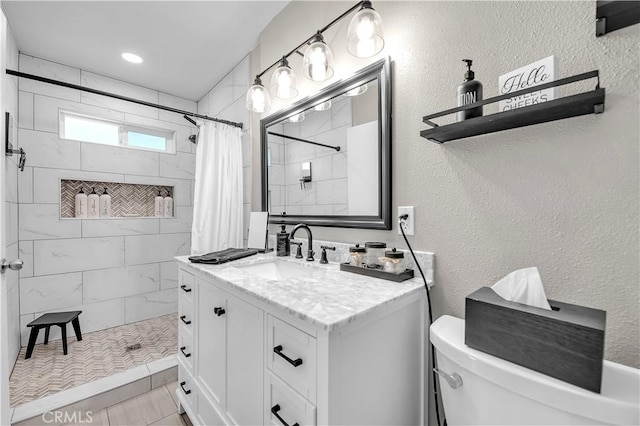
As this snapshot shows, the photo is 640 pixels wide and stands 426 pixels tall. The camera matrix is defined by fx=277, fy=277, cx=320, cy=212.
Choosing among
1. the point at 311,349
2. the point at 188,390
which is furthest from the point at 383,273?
the point at 188,390

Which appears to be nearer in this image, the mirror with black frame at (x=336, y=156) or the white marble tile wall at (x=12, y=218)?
the mirror with black frame at (x=336, y=156)

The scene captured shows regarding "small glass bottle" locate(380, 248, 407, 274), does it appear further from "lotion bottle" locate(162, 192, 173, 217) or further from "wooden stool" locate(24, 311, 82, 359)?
"lotion bottle" locate(162, 192, 173, 217)

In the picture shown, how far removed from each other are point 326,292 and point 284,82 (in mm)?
1255

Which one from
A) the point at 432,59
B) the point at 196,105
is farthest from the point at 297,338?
the point at 196,105

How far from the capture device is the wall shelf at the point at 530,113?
0.71m

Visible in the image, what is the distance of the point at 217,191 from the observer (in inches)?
88.9

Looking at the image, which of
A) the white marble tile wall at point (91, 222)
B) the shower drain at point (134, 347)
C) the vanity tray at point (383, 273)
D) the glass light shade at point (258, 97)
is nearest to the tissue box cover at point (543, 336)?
the vanity tray at point (383, 273)

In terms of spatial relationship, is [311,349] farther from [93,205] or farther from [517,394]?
[93,205]

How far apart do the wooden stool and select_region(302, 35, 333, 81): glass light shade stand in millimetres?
2588

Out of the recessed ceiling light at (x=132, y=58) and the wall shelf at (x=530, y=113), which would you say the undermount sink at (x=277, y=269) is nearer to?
the wall shelf at (x=530, y=113)

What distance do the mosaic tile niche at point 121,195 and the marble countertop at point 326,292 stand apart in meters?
2.08

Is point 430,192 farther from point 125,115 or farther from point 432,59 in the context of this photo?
point 125,115

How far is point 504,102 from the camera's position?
89cm

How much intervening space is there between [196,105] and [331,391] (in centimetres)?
→ 346
